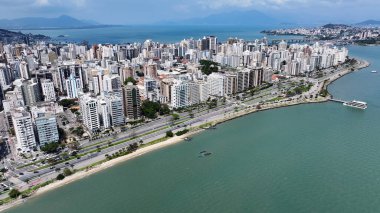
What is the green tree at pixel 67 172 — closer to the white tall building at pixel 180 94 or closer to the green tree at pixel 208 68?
the white tall building at pixel 180 94

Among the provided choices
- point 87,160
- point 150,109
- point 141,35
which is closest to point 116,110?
point 150,109

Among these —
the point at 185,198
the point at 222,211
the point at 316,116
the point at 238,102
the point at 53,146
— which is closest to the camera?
the point at 222,211

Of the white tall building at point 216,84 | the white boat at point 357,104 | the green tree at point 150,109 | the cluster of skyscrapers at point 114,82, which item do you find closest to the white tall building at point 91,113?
the cluster of skyscrapers at point 114,82

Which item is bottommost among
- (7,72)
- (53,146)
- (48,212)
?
(48,212)

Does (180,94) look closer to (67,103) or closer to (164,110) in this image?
(164,110)

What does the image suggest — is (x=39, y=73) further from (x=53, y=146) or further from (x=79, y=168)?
(x=79, y=168)

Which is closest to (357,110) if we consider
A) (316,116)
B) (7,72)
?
(316,116)
